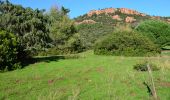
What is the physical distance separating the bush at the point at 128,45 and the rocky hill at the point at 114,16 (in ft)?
283

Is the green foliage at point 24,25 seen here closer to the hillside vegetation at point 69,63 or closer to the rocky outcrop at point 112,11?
the hillside vegetation at point 69,63

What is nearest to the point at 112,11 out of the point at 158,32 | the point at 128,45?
A: the point at 158,32

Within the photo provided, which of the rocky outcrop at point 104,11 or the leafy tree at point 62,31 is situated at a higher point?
the rocky outcrop at point 104,11

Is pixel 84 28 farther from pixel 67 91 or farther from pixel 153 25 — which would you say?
pixel 67 91

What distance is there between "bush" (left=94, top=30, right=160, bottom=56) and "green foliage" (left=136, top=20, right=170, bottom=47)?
1183 centimetres

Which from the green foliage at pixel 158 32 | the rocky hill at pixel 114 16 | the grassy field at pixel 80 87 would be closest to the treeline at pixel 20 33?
the grassy field at pixel 80 87

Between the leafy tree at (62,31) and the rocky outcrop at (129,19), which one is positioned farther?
the rocky outcrop at (129,19)

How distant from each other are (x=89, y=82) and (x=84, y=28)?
9554 cm

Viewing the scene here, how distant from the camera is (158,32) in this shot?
66.1 m

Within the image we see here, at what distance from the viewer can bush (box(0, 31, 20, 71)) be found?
1242 inches

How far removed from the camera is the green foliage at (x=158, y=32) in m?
65.3

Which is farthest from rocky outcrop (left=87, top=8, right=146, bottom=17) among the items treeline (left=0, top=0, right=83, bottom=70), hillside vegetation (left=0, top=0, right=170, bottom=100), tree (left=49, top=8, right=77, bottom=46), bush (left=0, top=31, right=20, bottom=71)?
bush (left=0, top=31, right=20, bottom=71)

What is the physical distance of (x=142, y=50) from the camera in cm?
5288

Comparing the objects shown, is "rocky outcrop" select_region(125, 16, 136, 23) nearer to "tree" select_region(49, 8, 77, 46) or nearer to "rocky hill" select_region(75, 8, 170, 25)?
"rocky hill" select_region(75, 8, 170, 25)
